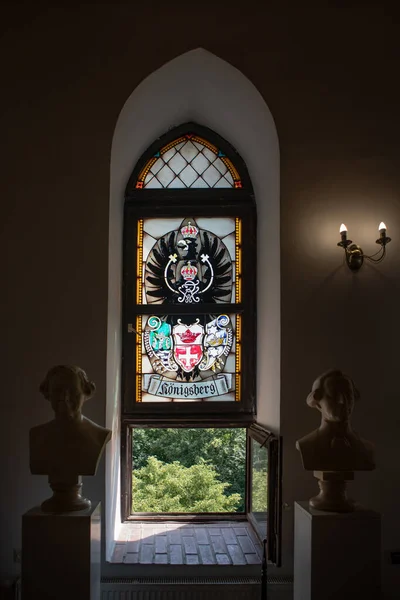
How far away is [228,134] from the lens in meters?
4.22

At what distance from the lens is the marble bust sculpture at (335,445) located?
2.83m

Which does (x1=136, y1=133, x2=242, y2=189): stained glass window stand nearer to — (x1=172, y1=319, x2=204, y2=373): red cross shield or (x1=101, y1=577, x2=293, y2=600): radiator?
(x1=172, y1=319, x2=204, y2=373): red cross shield

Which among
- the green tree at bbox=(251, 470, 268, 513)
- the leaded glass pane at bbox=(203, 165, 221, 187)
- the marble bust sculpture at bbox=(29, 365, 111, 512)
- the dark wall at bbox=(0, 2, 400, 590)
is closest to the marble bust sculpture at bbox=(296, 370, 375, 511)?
the dark wall at bbox=(0, 2, 400, 590)

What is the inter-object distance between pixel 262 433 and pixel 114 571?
3.87ft

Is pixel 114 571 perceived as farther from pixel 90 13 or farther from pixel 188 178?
pixel 90 13

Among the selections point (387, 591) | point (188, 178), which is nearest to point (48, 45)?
point (188, 178)

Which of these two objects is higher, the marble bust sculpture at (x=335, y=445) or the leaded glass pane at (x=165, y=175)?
the leaded glass pane at (x=165, y=175)

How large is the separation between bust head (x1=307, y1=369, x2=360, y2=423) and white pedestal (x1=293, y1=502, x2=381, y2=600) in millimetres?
491

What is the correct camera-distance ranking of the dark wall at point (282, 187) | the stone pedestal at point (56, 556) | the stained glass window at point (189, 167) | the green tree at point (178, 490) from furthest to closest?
the stained glass window at point (189, 167), the green tree at point (178, 490), the dark wall at point (282, 187), the stone pedestal at point (56, 556)

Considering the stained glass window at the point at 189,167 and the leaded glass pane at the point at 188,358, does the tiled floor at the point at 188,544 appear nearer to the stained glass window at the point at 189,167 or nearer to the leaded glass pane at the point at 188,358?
the leaded glass pane at the point at 188,358

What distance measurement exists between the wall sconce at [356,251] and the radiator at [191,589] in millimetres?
1870

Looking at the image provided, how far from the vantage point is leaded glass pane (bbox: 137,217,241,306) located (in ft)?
13.5

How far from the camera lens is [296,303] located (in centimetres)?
348

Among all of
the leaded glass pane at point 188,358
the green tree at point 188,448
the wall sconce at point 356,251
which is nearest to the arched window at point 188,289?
the leaded glass pane at point 188,358
